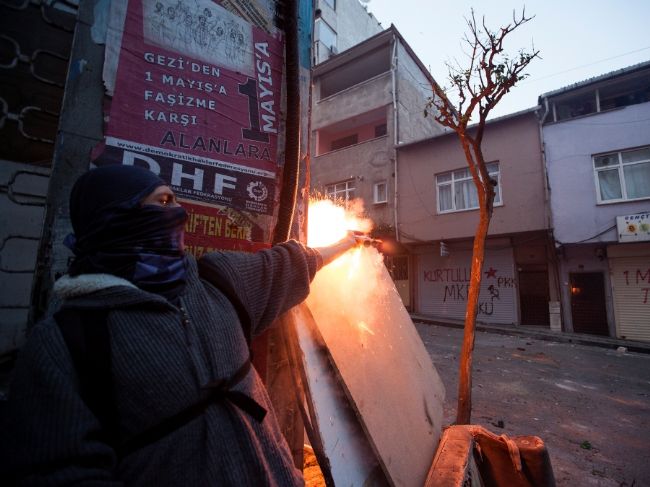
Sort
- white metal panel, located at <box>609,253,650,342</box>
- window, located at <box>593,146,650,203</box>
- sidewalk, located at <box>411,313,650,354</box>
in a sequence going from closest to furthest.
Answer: sidewalk, located at <box>411,313,650,354</box>
white metal panel, located at <box>609,253,650,342</box>
window, located at <box>593,146,650,203</box>

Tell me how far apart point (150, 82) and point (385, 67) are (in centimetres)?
1767

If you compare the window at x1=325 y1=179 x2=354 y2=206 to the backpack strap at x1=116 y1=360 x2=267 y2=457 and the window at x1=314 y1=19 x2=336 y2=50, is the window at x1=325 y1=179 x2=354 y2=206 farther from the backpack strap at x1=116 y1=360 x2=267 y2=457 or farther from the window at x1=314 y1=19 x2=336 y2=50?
the backpack strap at x1=116 y1=360 x2=267 y2=457

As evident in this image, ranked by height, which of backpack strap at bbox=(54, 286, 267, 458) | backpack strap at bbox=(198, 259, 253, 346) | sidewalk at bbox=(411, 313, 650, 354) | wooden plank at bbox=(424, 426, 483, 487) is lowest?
sidewalk at bbox=(411, 313, 650, 354)

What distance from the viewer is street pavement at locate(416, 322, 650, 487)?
3.79m

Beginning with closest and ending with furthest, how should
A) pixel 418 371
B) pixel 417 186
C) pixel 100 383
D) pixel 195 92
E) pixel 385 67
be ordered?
pixel 100 383
pixel 195 92
pixel 418 371
pixel 417 186
pixel 385 67

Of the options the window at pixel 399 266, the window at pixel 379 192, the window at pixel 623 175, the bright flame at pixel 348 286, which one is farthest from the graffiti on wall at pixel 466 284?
the bright flame at pixel 348 286

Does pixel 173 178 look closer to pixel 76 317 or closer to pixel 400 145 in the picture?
pixel 76 317

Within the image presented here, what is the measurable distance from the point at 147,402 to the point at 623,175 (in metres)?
15.6

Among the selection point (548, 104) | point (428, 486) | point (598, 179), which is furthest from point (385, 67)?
point (428, 486)

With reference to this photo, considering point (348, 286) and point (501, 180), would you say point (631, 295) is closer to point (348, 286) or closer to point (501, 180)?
point (501, 180)

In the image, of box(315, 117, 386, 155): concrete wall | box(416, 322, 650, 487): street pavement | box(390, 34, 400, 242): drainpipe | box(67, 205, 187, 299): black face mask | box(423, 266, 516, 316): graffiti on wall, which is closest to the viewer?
box(67, 205, 187, 299): black face mask

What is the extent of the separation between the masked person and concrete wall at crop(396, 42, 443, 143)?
54.6ft

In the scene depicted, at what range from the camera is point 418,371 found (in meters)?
2.66

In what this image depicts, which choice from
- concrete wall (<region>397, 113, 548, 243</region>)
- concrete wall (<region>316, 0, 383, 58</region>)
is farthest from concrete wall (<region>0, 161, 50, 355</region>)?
concrete wall (<region>316, 0, 383, 58</region>)
